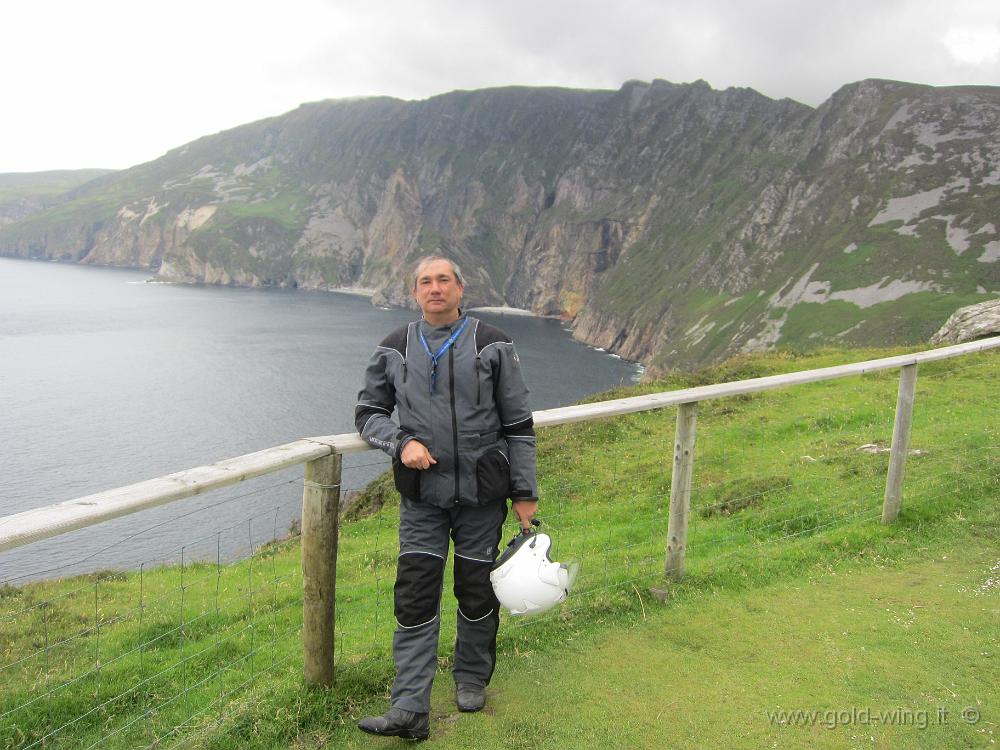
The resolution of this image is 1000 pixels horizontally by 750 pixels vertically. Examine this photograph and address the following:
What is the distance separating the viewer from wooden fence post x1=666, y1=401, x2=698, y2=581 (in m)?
6.41

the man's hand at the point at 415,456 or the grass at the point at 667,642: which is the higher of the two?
the man's hand at the point at 415,456

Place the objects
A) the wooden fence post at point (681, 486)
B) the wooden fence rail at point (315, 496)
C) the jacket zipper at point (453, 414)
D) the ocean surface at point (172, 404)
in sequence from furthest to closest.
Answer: the ocean surface at point (172, 404) → the wooden fence post at point (681, 486) → the jacket zipper at point (453, 414) → the wooden fence rail at point (315, 496)

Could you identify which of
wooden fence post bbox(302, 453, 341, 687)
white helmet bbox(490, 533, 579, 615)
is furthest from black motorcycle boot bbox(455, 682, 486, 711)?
wooden fence post bbox(302, 453, 341, 687)

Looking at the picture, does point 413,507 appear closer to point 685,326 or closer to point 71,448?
point 71,448

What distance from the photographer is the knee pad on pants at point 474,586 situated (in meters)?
4.88

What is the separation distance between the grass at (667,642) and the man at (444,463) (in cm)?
40

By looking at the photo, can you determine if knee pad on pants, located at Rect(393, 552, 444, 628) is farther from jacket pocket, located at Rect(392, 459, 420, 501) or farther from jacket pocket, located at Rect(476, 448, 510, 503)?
jacket pocket, located at Rect(476, 448, 510, 503)

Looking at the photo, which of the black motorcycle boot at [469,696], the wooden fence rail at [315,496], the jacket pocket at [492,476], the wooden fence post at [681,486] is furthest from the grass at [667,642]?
the jacket pocket at [492,476]

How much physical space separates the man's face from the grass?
2662mm

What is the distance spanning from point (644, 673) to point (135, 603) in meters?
11.0

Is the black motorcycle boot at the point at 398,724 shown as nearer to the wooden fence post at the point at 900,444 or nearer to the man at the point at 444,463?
the man at the point at 444,463

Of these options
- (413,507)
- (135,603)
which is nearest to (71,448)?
(135,603)

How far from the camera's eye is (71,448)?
59.2 metres

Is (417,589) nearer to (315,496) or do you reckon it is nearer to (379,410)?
(315,496)
